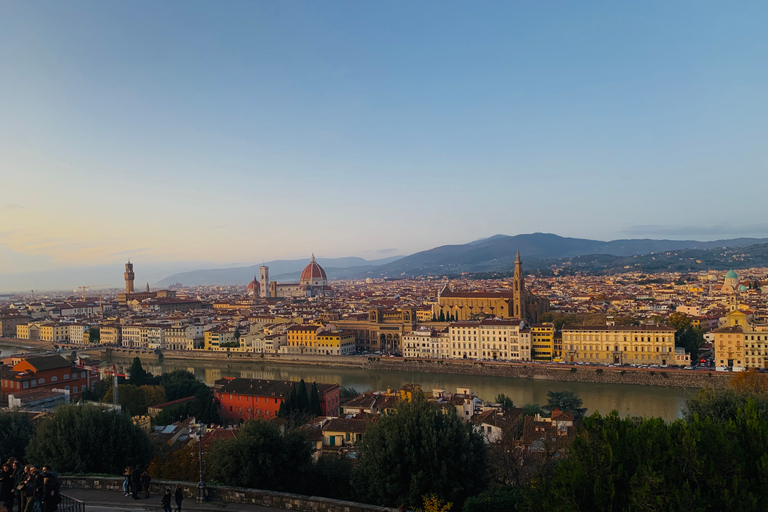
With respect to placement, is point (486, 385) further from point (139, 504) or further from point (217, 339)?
point (139, 504)

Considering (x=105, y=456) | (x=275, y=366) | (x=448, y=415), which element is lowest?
(x=275, y=366)

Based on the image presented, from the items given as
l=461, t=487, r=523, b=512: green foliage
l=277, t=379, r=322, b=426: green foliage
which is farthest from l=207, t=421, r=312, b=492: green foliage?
l=277, t=379, r=322, b=426: green foliage

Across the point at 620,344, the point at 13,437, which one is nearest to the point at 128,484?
the point at 13,437

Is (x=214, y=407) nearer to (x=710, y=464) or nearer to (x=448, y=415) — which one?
(x=448, y=415)

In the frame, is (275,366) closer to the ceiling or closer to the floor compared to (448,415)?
closer to the floor

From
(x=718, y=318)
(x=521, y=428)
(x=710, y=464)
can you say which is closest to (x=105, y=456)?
(x=710, y=464)

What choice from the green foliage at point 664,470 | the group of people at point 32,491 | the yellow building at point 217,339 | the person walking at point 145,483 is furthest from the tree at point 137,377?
the green foliage at point 664,470
